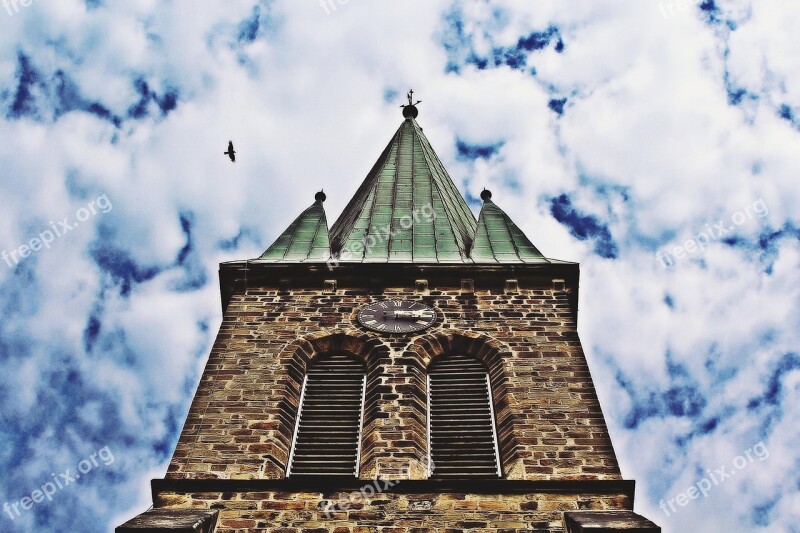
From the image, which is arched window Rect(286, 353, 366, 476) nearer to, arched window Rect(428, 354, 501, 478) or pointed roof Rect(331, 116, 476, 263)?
arched window Rect(428, 354, 501, 478)

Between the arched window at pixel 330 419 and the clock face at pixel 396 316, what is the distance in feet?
2.56

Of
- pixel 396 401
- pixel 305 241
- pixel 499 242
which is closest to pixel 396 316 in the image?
pixel 396 401

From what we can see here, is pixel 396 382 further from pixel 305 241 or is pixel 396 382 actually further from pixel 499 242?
pixel 499 242

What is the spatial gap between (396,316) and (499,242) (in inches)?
168

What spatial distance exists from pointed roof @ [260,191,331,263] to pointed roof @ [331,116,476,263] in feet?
1.21

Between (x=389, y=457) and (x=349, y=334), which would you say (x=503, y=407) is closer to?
(x=389, y=457)

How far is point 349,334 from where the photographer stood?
14.8 metres


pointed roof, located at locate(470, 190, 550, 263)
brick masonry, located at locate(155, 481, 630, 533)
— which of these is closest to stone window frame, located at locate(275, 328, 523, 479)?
brick masonry, located at locate(155, 481, 630, 533)

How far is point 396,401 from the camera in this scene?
13.0 metres

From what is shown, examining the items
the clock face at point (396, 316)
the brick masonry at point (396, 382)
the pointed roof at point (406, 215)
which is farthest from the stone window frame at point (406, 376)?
the pointed roof at point (406, 215)

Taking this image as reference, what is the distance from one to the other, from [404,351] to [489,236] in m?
5.63

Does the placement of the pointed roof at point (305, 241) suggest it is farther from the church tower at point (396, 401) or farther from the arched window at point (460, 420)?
the arched window at point (460, 420)

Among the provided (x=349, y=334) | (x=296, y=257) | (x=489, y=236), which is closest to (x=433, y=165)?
(x=489, y=236)

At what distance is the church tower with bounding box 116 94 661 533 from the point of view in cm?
1075
